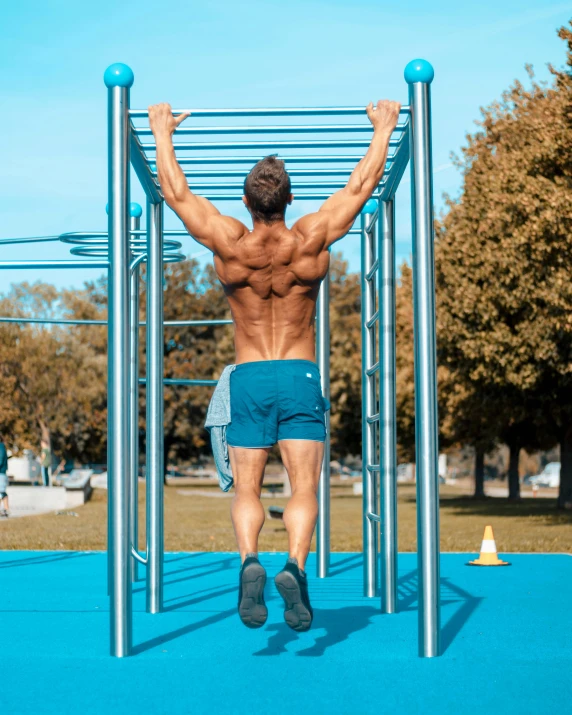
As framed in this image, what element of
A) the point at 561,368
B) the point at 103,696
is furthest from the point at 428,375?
the point at 561,368

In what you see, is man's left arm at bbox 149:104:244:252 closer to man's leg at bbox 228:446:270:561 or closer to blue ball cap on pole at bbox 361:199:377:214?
man's leg at bbox 228:446:270:561

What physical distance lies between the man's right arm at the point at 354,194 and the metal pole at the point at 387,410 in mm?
1539

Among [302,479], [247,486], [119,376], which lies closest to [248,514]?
[247,486]

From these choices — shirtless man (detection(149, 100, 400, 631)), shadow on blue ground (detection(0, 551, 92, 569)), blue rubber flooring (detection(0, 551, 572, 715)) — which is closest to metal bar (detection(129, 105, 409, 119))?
shirtless man (detection(149, 100, 400, 631))

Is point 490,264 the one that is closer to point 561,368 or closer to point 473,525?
point 561,368

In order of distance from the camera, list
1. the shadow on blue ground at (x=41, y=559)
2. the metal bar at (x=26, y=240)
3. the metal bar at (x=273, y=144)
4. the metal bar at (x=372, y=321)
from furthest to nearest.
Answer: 1. the shadow on blue ground at (x=41, y=559)
2. the metal bar at (x=26, y=240)
3. the metal bar at (x=372, y=321)
4. the metal bar at (x=273, y=144)

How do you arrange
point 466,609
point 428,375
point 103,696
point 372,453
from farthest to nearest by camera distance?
point 372,453, point 466,609, point 428,375, point 103,696

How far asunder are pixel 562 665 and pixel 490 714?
0.94 m

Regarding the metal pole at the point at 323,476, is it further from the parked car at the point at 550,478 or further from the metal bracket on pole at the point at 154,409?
the parked car at the point at 550,478

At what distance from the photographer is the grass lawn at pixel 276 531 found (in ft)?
45.6

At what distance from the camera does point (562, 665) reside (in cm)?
402

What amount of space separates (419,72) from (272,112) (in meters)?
0.72

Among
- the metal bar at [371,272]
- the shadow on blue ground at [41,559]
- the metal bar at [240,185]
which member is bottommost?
the shadow on blue ground at [41,559]

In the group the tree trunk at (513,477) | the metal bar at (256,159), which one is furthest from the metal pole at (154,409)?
the tree trunk at (513,477)
